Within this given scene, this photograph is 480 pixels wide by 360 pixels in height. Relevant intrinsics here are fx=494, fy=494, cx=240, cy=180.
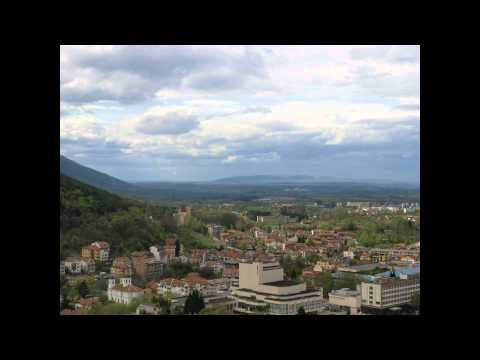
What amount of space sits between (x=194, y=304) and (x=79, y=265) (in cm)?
143

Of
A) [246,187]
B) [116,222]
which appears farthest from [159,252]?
[246,187]

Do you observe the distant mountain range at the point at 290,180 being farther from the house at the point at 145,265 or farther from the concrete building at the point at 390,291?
the concrete building at the point at 390,291

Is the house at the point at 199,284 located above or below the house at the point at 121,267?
below

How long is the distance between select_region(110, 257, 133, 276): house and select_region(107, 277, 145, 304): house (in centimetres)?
16

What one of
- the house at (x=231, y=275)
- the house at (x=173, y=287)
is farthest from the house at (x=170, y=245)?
the house at (x=231, y=275)

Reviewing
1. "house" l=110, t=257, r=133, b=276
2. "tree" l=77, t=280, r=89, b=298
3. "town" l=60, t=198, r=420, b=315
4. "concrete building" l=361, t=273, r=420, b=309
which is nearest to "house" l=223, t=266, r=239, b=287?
"town" l=60, t=198, r=420, b=315

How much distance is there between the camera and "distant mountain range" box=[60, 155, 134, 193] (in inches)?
217

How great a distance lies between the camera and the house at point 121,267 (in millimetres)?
4656

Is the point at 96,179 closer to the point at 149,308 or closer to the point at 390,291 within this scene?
the point at 149,308
